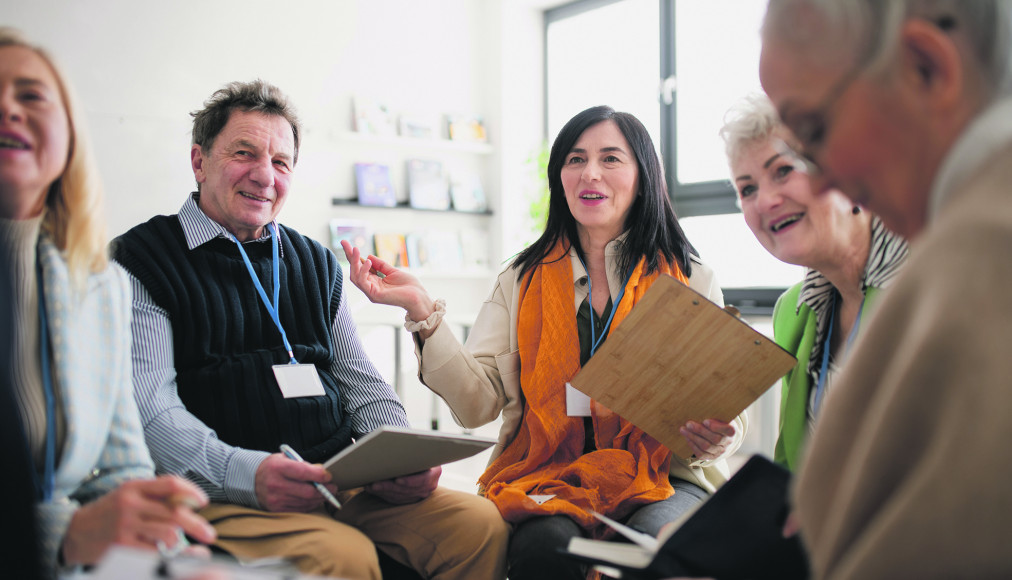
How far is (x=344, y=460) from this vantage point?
147 cm

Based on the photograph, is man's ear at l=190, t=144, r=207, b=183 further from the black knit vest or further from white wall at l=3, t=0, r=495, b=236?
white wall at l=3, t=0, r=495, b=236

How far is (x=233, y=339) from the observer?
72.2 inches

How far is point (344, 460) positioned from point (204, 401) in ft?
1.64

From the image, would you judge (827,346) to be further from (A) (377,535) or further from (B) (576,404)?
(A) (377,535)

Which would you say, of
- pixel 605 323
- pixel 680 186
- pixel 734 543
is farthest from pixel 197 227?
pixel 680 186

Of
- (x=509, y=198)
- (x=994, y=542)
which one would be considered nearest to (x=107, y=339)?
(x=994, y=542)

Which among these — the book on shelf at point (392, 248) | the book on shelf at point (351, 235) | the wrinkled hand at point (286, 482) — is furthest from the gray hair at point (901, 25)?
the book on shelf at point (392, 248)

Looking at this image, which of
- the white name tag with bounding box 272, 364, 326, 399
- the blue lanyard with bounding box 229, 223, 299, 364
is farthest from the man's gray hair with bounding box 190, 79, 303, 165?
the white name tag with bounding box 272, 364, 326, 399

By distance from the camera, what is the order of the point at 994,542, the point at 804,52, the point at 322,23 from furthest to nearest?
the point at 322,23
the point at 804,52
the point at 994,542

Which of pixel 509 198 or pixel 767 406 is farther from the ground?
pixel 509 198

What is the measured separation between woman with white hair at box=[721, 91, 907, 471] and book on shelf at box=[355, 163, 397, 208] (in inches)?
159

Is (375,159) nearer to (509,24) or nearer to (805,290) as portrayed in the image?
(509,24)

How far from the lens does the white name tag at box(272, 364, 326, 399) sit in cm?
180

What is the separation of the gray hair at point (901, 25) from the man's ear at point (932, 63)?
0.5 inches
